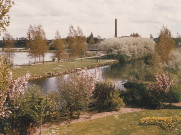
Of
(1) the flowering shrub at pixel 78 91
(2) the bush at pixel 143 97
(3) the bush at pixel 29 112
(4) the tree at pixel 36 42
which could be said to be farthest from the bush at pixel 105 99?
(4) the tree at pixel 36 42

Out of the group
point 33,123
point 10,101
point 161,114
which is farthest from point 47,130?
point 161,114

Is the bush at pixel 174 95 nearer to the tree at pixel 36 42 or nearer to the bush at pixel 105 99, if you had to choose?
the bush at pixel 105 99

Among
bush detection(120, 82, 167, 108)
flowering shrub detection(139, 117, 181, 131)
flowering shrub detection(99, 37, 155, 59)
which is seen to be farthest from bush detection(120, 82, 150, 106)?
flowering shrub detection(99, 37, 155, 59)

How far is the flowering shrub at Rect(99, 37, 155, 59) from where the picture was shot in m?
70.8

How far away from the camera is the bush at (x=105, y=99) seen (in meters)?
16.7

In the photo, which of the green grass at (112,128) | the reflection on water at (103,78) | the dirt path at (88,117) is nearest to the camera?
the green grass at (112,128)

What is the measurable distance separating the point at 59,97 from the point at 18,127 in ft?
12.9

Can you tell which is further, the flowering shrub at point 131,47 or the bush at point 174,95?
the flowering shrub at point 131,47

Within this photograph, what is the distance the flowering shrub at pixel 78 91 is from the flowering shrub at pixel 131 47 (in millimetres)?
55729

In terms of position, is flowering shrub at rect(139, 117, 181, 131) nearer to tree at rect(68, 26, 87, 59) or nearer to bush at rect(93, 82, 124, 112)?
bush at rect(93, 82, 124, 112)

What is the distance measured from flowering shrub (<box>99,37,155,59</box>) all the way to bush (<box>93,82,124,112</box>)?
53202 mm

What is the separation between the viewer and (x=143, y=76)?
84.5ft

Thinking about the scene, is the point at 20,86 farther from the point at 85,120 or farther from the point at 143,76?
the point at 143,76

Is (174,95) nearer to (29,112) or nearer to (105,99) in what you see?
(105,99)
